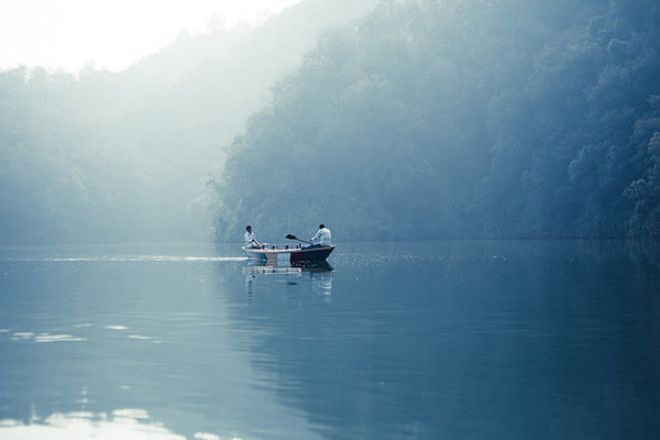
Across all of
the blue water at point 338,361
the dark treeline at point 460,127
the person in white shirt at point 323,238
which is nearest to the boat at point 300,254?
the person in white shirt at point 323,238

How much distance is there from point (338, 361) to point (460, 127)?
85380 mm

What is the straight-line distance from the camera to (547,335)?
22234mm

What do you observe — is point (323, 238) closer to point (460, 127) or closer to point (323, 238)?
point (323, 238)

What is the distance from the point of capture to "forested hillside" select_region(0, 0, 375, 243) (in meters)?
140

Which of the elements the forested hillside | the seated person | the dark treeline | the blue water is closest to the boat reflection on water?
the seated person

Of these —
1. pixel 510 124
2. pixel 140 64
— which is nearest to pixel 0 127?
pixel 140 64

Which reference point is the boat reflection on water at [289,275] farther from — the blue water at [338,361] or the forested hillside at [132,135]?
the forested hillside at [132,135]

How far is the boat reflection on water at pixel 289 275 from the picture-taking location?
130 ft

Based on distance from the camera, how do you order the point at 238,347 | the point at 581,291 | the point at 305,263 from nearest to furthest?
1. the point at 238,347
2. the point at 581,291
3. the point at 305,263

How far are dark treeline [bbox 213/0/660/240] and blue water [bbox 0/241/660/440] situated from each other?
50.6m

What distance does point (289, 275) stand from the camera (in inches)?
1898

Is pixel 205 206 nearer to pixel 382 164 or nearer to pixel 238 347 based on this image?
pixel 382 164

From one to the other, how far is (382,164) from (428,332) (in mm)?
80553

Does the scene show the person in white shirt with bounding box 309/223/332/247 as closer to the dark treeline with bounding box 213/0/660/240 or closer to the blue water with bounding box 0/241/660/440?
the blue water with bounding box 0/241/660/440
